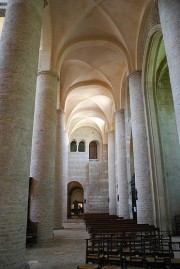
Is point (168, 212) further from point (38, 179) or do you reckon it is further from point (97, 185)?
point (97, 185)

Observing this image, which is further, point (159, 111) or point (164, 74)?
point (164, 74)

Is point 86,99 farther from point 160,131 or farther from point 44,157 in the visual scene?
point 44,157

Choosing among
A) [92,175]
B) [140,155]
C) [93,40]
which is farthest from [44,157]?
[92,175]

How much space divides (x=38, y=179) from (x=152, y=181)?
4871mm

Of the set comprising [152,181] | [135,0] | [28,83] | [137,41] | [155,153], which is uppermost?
[135,0]

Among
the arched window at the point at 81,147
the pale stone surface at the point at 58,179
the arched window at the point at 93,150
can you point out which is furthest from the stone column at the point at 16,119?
the arched window at the point at 93,150

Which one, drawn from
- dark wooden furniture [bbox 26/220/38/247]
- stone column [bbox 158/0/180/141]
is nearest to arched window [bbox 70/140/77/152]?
dark wooden furniture [bbox 26/220/38/247]

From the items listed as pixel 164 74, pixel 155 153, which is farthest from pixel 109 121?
pixel 155 153

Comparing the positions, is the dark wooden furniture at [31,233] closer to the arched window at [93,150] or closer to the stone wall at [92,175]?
the stone wall at [92,175]

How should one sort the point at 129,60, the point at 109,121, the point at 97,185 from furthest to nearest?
1. the point at 97,185
2. the point at 109,121
3. the point at 129,60

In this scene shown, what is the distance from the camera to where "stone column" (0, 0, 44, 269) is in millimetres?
4844

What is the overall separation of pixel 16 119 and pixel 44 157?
14.7ft

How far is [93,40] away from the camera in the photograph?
1300 cm

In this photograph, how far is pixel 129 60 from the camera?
12.5m
